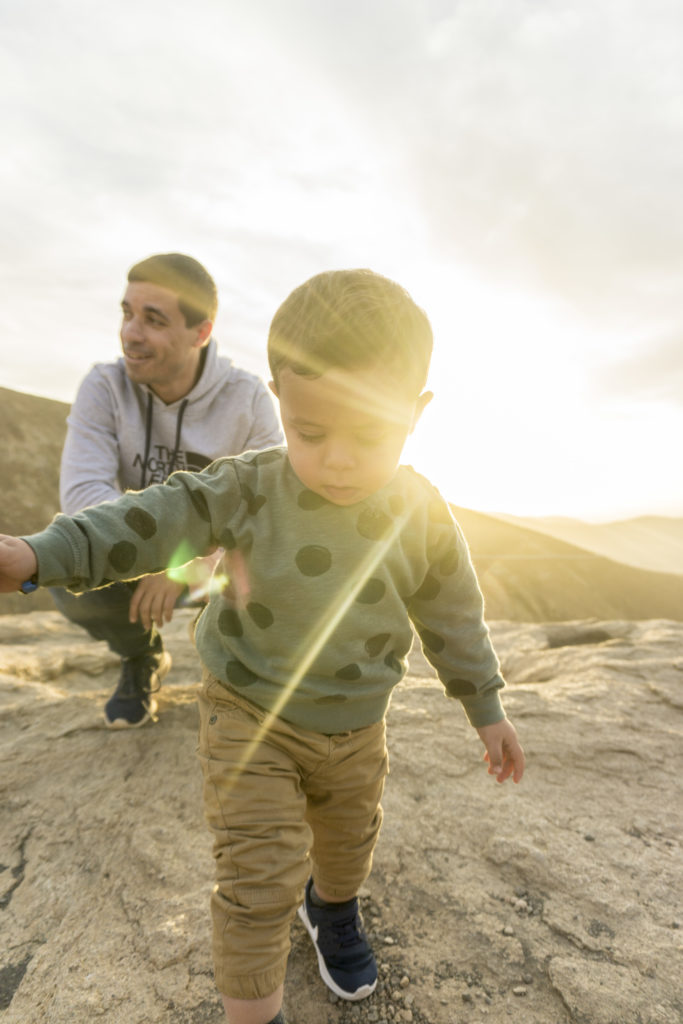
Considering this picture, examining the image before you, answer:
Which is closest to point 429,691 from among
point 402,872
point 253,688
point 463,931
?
point 402,872

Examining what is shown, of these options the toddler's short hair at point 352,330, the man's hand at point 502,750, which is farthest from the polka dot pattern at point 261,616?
the man's hand at point 502,750

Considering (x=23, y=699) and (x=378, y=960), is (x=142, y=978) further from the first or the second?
(x=23, y=699)

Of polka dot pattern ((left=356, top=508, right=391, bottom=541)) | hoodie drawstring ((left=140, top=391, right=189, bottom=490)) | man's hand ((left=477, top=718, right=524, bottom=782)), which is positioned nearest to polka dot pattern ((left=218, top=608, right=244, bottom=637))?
polka dot pattern ((left=356, top=508, right=391, bottom=541))

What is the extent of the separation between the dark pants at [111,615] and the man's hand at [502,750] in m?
1.47

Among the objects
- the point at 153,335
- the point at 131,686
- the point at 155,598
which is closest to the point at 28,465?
the point at 153,335

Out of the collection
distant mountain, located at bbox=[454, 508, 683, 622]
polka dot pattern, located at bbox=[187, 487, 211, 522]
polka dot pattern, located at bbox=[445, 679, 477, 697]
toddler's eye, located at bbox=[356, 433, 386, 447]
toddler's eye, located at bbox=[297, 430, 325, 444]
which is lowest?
distant mountain, located at bbox=[454, 508, 683, 622]

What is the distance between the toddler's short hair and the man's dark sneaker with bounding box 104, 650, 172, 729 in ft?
5.29

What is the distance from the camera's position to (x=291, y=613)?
115 cm

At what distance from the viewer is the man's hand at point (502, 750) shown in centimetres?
137

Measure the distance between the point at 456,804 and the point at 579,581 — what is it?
26.8 ft

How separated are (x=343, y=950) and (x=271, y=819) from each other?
409mm

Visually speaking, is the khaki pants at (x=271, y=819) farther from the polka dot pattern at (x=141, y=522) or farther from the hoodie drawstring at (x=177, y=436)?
the hoodie drawstring at (x=177, y=436)

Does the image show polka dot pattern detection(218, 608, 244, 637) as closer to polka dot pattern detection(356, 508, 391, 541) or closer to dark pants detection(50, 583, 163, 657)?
polka dot pattern detection(356, 508, 391, 541)

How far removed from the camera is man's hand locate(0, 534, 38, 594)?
85 centimetres
